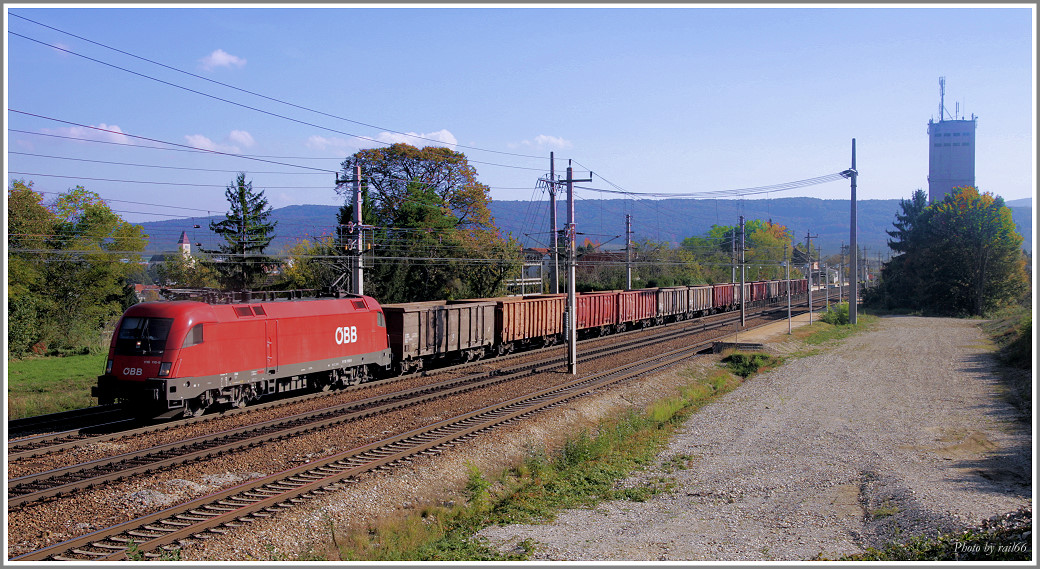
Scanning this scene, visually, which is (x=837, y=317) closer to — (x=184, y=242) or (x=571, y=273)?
(x=571, y=273)

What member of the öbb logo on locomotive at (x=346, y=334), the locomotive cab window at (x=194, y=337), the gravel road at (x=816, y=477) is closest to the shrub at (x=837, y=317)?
the gravel road at (x=816, y=477)

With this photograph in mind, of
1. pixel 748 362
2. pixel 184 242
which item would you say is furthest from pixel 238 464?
pixel 748 362

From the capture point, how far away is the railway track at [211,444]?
11.5 metres

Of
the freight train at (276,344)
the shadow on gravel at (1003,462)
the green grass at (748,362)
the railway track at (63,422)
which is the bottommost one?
the green grass at (748,362)

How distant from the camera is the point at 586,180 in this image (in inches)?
993

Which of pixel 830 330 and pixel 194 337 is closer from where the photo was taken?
pixel 194 337

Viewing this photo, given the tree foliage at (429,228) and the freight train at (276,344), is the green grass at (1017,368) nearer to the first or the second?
the freight train at (276,344)

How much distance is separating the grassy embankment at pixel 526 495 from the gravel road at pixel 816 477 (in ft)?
1.35

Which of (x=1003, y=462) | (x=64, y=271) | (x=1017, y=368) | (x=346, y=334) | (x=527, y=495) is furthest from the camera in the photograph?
(x=64, y=271)

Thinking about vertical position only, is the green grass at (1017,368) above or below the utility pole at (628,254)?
below

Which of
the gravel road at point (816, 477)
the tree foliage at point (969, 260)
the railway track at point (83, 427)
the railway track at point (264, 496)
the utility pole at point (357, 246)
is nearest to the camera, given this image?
the railway track at point (264, 496)

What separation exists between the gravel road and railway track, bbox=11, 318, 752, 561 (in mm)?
3631

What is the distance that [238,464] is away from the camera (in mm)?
13133

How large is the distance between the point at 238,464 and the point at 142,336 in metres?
4.91
